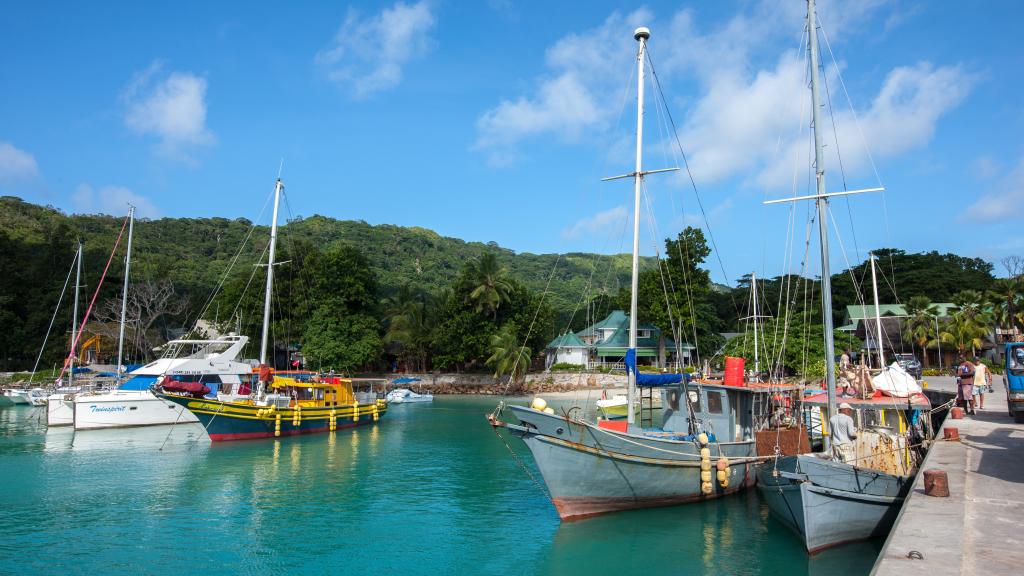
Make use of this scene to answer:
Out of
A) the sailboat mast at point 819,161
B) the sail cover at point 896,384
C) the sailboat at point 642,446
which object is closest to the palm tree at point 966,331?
the sailboat at point 642,446

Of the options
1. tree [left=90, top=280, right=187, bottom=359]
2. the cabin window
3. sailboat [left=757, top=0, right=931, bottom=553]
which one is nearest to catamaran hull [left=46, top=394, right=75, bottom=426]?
tree [left=90, top=280, right=187, bottom=359]

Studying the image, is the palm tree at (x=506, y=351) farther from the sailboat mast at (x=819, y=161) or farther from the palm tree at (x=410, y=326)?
the sailboat mast at (x=819, y=161)

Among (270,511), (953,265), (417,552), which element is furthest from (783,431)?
(953,265)

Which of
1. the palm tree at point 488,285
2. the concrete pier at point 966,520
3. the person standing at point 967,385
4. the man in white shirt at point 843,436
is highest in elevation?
the palm tree at point 488,285

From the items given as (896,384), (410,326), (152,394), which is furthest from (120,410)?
(410,326)

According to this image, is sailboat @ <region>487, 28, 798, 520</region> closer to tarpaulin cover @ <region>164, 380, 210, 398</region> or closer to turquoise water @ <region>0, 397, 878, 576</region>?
turquoise water @ <region>0, 397, 878, 576</region>

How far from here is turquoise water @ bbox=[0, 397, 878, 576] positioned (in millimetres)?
12422

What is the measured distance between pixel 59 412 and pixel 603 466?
33.2 metres

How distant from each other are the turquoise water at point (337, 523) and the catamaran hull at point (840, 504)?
46cm

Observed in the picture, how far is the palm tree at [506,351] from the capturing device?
59531 mm

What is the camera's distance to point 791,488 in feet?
40.2

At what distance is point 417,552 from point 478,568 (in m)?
1.70

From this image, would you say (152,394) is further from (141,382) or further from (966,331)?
(966,331)

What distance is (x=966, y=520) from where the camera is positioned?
8516 millimetres
